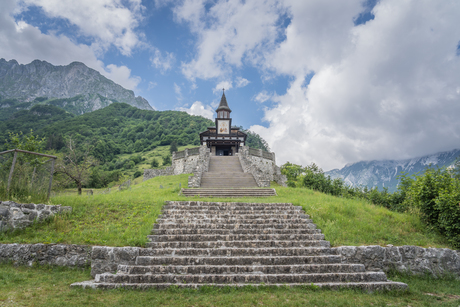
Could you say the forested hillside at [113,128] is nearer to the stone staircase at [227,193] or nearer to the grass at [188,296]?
the stone staircase at [227,193]

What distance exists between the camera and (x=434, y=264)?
811 cm

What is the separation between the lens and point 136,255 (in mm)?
7648

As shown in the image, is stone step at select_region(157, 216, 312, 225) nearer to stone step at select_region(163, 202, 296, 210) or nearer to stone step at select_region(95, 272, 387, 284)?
stone step at select_region(163, 202, 296, 210)

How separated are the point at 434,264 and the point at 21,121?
137 m

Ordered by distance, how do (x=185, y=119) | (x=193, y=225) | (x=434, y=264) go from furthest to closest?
1. (x=185, y=119)
2. (x=193, y=225)
3. (x=434, y=264)

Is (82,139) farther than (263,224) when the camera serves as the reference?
Yes

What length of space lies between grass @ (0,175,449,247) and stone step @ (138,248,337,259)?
0.88 metres

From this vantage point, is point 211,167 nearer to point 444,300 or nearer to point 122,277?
point 122,277

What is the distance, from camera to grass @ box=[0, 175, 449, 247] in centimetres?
820

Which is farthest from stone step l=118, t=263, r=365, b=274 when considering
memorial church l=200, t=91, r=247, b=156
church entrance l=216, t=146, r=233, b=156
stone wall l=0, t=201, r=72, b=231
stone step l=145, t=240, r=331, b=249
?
church entrance l=216, t=146, r=233, b=156

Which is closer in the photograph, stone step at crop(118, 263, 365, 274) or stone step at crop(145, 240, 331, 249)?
stone step at crop(118, 263, 365, 274)

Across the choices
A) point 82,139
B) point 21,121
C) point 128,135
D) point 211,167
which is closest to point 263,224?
point 211,167

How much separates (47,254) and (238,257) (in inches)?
250

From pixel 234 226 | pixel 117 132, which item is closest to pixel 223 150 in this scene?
pixel 234 226
